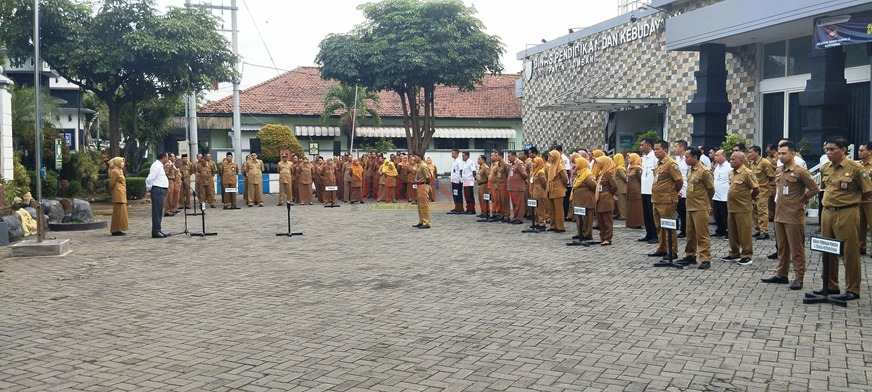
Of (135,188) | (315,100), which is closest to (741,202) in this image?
(135,188)

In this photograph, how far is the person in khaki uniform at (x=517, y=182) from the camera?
17.2 m

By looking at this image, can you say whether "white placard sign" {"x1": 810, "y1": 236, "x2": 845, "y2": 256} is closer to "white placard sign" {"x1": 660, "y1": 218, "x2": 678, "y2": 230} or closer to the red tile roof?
"white placard sign" {"x1": 660, "y1": 218, "x2": 678, "y2": 230}

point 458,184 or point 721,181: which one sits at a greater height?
point 721,181

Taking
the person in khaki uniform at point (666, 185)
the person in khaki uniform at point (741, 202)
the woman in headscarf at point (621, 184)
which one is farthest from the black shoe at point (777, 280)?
the woman in headscarf at point (621, 184)

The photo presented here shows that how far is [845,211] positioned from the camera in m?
8.16

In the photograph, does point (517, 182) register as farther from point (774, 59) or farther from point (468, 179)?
point (774, 59)

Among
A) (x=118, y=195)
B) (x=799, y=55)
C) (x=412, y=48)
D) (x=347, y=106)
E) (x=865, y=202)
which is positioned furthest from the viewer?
(x=347, y=106)

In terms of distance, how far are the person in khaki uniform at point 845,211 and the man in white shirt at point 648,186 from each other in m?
4.92

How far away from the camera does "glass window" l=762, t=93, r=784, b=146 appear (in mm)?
19859

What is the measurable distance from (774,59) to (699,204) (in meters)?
11.4

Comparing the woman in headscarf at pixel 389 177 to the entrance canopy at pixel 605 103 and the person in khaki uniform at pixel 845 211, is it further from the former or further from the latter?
the person in khaki uniform at pixel 845 211

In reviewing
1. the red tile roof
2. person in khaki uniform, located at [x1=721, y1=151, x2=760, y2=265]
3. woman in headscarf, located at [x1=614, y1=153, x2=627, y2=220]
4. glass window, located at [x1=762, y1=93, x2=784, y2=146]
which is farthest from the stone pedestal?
the red tile roof

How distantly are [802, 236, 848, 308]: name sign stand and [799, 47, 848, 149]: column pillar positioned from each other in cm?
962

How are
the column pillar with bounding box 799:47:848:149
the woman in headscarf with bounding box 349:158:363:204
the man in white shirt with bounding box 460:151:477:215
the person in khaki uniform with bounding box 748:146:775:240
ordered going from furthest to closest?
the woman in headscarf with bounding box 349:158:363:204 < the man in white shirt with bounding box 460:151:477:215 < the column pillar with bounding box 799:47:848:149 < the person in khaki uniform with bounding box 748:146:775:240
